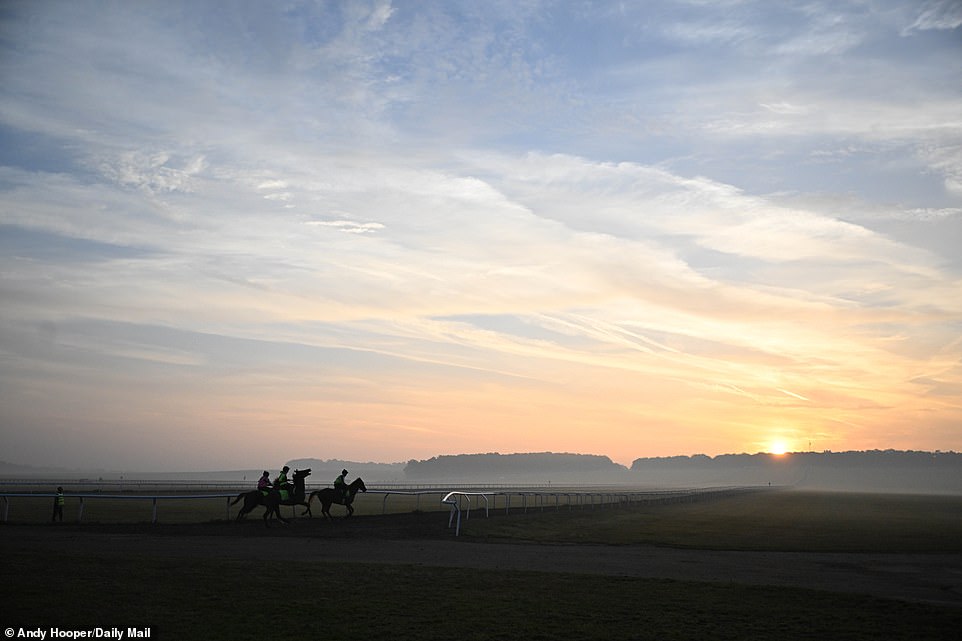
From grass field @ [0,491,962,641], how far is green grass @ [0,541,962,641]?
0.02 meters

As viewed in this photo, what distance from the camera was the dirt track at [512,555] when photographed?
18172mm

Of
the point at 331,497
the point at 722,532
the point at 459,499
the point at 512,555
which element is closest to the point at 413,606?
the point at 512,555

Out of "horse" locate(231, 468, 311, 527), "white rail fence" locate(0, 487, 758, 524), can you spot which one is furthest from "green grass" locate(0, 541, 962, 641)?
"horse" locate(231, 468, 311, 527)

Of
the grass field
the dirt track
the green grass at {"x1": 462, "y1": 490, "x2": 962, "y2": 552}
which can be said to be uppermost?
the grass field

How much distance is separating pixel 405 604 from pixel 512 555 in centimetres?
875

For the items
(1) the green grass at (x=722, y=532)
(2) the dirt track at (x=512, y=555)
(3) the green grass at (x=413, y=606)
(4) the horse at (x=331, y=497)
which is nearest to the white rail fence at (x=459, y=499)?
(4) the horse at (x=331, y=497)

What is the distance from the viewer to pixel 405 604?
13.5 m

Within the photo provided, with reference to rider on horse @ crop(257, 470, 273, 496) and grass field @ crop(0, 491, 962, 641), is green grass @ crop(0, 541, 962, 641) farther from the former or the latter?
rider on horse @ crop(257, 470, 273, 496)

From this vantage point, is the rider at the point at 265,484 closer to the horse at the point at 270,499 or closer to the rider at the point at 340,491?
the horse at the point at 270,499

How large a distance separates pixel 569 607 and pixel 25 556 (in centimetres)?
1195

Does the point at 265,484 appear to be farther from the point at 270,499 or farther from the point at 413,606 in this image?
the point at 413,606

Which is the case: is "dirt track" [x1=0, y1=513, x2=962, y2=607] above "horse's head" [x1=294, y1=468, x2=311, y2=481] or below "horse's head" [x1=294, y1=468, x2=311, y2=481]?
below

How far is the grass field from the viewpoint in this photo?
455 inches

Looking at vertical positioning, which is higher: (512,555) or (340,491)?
(340,491)
